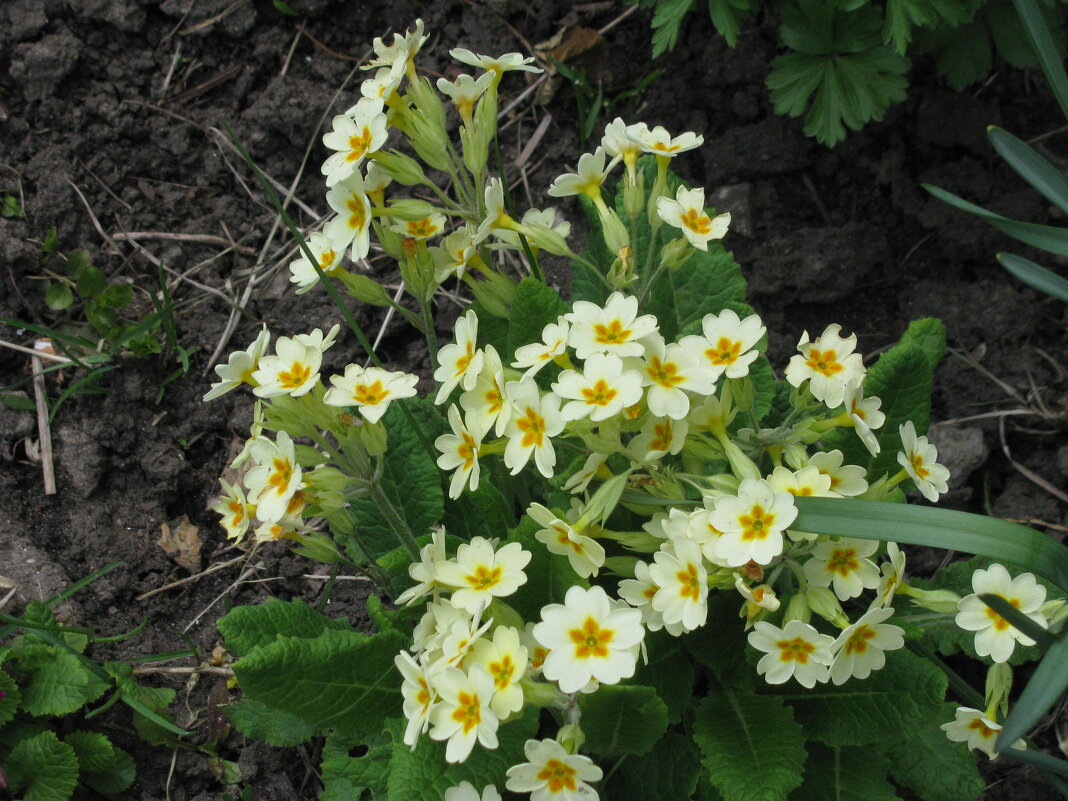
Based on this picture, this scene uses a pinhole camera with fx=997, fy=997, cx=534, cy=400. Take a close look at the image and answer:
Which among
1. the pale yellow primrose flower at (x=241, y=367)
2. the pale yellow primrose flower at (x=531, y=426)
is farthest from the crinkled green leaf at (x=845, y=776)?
the pale yellow primrose flower at (x=241, y=367)

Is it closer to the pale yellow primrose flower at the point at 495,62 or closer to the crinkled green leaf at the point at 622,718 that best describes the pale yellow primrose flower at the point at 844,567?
the crinkled green leaf at the point at 622,718

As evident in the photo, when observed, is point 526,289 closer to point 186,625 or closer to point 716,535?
point 716,535

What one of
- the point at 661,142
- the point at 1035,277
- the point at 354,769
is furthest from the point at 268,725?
the point at 1035,277

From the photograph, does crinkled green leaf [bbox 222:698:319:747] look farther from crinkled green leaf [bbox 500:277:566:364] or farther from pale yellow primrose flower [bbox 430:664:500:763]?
crinkled green leaf [bbox 500:277:566:364]

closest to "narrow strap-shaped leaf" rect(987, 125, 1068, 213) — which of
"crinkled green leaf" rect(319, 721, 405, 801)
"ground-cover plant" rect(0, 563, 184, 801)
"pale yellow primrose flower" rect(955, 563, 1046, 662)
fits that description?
"pale yellow primrose flower" rect(955, 563, 1046, 662)

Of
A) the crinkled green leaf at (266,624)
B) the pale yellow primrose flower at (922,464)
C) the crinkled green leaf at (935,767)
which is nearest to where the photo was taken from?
the pale yellow primrose flower at (922,464)
